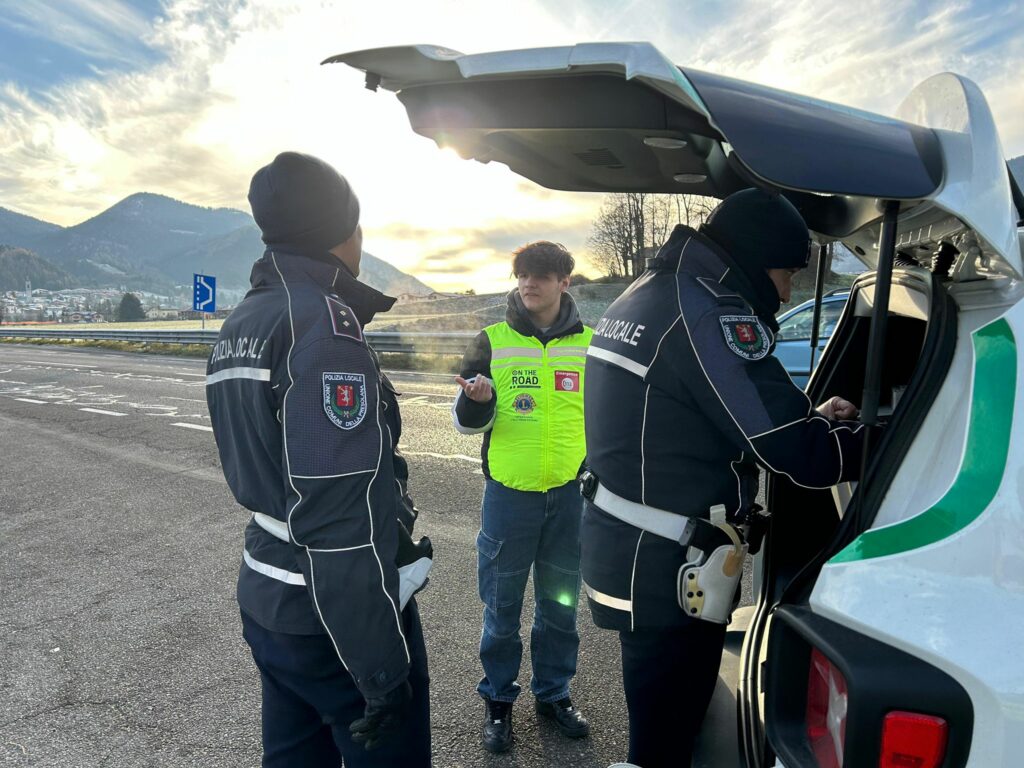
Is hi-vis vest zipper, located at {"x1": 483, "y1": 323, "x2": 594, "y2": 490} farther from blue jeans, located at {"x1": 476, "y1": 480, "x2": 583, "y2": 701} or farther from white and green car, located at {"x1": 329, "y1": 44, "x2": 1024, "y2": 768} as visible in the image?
white and green car, located at {"x1": 329, "y1": 44, "x2": 1024, "y2": 768}

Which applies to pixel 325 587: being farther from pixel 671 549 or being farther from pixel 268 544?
pixel 671 549

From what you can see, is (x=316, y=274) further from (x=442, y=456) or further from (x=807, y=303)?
(x=807, y=303)

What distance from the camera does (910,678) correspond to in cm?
101

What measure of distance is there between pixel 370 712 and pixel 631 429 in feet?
2.99

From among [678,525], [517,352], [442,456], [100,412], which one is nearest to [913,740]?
[678,525]

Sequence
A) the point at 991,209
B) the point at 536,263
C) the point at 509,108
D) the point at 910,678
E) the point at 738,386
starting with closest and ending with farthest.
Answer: the point at 910,678
the point at 991,209
the point at 509,108
the point at 738,386
the point at 536,263

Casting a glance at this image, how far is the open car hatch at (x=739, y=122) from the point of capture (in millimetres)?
1212

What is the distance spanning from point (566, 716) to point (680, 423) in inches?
65.9

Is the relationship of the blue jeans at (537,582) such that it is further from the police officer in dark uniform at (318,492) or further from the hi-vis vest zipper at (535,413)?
the police officer in dark uniform at (318,492)

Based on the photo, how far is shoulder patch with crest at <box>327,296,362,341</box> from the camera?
1.59 metres

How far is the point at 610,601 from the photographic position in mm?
1846

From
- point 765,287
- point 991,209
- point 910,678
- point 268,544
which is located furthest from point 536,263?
point 910,678

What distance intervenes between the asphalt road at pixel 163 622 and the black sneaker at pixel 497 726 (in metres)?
0.05

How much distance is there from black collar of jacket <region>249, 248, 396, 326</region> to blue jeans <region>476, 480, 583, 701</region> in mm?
1349
